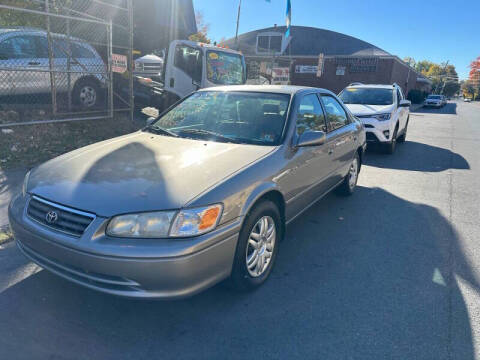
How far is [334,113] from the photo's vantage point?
15.6 ft

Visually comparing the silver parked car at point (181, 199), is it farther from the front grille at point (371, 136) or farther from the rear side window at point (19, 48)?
the rear side window at point (19, 48)

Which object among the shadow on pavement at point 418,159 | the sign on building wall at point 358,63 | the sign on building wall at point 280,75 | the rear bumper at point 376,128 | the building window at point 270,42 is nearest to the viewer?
the shadow on pavement at point 418,159

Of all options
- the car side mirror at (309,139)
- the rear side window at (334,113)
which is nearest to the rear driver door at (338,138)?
the rear side window at (334,113)

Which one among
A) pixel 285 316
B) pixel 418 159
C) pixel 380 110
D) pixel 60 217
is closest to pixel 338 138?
pixel 285 316

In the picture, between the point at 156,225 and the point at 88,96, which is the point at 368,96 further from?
the point at 156,225

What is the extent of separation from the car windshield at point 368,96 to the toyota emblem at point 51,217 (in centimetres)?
851

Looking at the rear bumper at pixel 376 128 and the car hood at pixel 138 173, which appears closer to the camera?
the car hood at pixel 138 173

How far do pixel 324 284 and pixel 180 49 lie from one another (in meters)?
8.93

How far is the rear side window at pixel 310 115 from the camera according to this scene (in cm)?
374

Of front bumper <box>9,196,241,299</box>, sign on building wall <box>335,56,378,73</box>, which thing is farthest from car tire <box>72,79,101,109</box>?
sign on building wall <box>335,56,378,73</box>

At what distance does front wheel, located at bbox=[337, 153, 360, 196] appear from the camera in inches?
209

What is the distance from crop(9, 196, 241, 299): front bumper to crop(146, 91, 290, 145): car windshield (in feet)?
4.08

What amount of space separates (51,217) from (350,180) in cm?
417

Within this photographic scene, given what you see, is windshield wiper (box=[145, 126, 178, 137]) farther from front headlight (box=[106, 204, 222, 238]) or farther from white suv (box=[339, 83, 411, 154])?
white suv (box=[339, 83, 411, 154])
